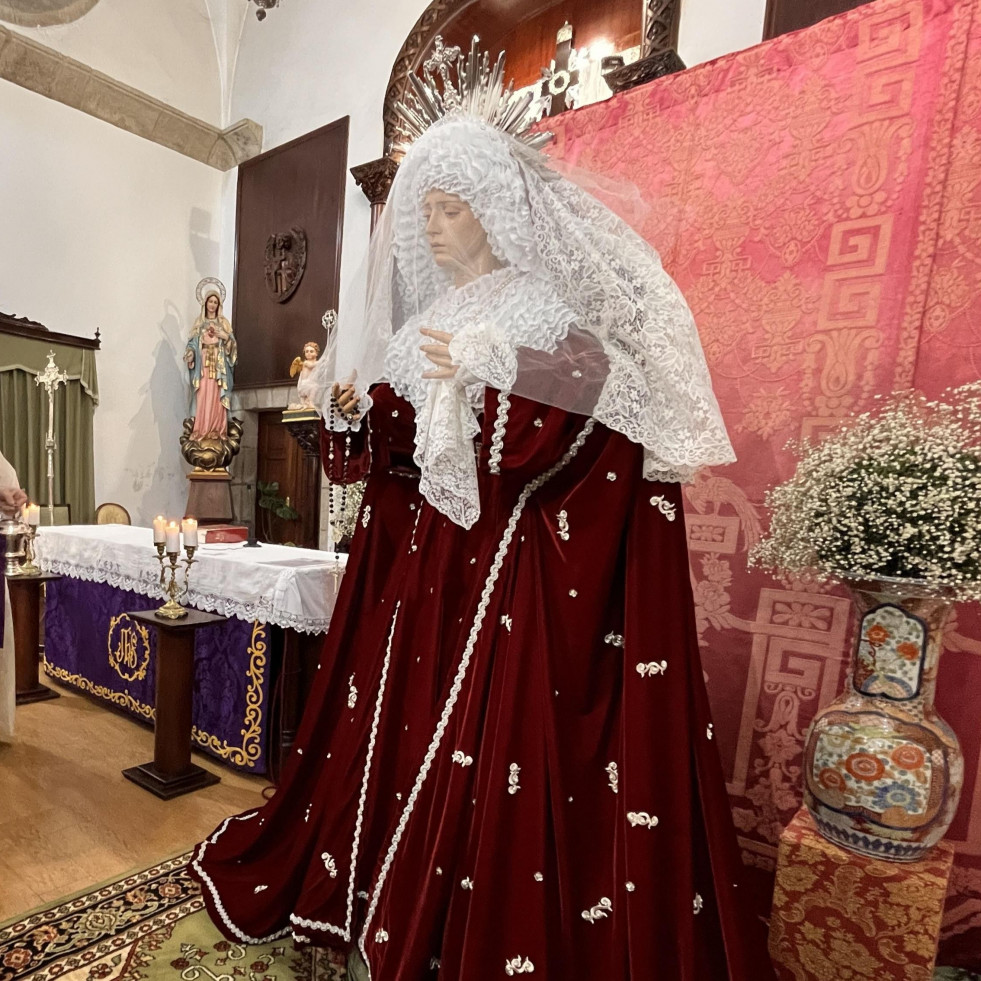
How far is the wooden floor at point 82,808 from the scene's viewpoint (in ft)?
6.16

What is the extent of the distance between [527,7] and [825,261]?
11.4ft

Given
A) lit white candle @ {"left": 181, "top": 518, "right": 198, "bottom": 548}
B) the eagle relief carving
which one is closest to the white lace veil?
lit white candle @ {"left": 181, "top": 518, "right": 198, "bottom": 548}

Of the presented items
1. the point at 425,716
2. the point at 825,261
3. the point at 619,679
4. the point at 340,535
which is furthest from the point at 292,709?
Answer: the point at 825,261

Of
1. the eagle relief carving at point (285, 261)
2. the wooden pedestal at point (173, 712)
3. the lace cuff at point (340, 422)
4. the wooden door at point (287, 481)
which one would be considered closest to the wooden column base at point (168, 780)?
the wooden pedestal at point (173, 712)

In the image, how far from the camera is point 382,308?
1.64 m

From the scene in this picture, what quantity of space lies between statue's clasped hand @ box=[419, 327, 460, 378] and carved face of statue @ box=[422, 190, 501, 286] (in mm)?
227

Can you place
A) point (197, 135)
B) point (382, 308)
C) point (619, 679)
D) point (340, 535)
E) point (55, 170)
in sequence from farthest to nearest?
point (197, 135) → point (55, 170) → point (340, 535) → point (382, 308) → point (619, 679)

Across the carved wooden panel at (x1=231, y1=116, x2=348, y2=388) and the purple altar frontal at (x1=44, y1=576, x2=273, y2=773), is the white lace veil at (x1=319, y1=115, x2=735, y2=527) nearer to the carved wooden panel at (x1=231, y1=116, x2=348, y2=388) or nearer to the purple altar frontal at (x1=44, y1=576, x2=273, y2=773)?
the purple altar frontal at (x1=44, y1=576, x2=273, y2=773)

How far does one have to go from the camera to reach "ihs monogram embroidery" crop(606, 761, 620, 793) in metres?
1.34

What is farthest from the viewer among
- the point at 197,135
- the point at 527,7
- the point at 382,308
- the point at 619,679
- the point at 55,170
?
the point at 197,135

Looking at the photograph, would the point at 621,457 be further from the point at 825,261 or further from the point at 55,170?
the point at 55,170

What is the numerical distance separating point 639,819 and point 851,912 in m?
0.62

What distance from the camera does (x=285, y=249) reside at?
6039 mm

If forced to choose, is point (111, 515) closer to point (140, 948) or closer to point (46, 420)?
point (46, 420)
